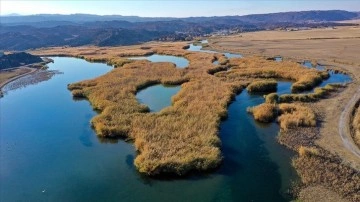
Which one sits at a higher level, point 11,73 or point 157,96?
point 157,96

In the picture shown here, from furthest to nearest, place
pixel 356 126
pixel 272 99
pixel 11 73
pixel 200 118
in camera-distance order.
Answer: pixel 11 73 → pixel 272 99 → pixel 200 118 → pixel 356 126

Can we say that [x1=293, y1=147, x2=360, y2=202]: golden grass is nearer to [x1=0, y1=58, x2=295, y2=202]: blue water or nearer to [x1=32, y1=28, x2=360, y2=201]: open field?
[x1=32, y1=28, x2=360, y2=201]: open field

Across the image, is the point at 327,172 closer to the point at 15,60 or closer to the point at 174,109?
the point at 174,109

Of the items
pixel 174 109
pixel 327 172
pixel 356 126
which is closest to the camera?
pixel 327 172

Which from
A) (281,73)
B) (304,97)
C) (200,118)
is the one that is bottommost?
(281,73)

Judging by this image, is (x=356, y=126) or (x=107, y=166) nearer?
(x=107, y=166)

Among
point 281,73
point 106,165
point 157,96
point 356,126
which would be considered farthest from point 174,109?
point 281,73
